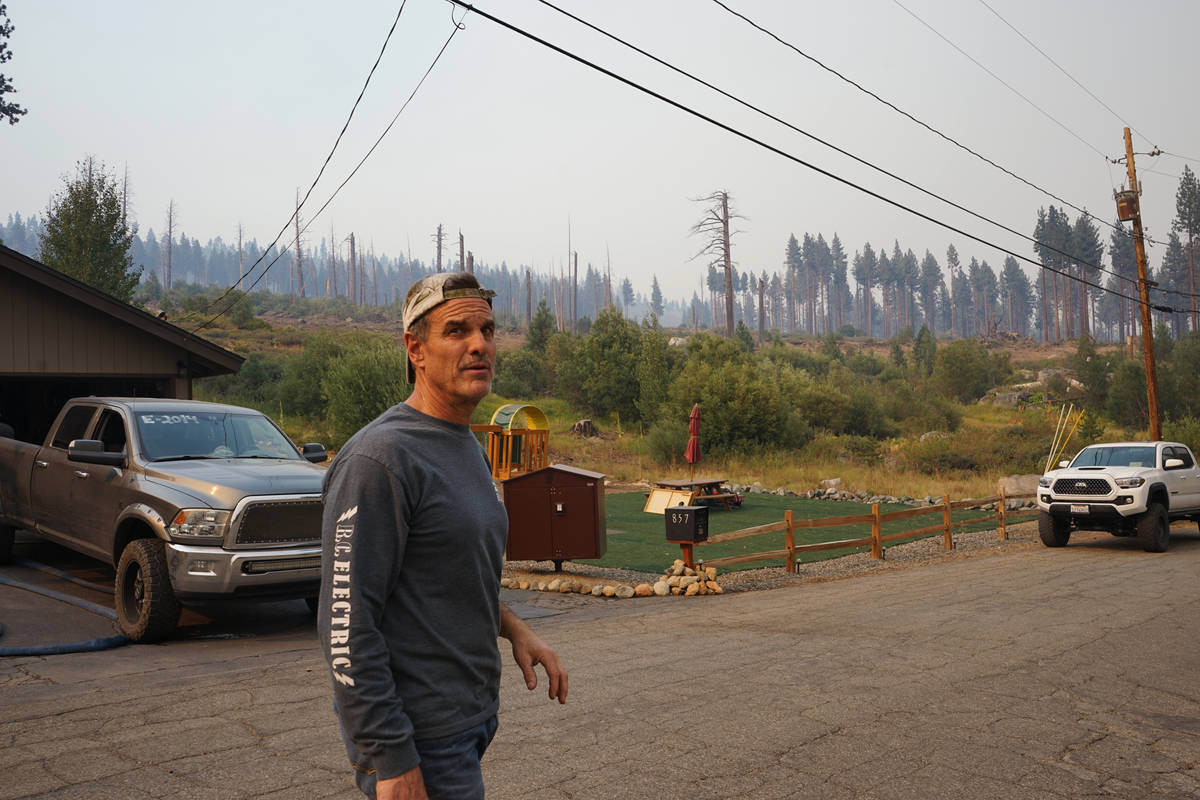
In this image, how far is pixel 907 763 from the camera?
4887 millimetres

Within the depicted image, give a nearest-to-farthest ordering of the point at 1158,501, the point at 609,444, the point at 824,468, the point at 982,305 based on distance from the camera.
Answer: the point at 1158,501, the point at 824,468, the point at 609,444, the point at 982,305

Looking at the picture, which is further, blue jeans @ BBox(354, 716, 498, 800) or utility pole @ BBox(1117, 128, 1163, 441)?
utility pole @ BBox(1117, 128, 1163, 441)

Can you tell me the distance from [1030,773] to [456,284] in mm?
4201

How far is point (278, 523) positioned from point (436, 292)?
619cm

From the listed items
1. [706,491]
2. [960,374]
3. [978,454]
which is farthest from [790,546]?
[960,374]

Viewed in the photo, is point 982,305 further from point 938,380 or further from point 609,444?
point 609,444

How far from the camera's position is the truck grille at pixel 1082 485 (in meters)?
16.0

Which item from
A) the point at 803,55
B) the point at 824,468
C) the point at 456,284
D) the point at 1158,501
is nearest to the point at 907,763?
the point at 456,284

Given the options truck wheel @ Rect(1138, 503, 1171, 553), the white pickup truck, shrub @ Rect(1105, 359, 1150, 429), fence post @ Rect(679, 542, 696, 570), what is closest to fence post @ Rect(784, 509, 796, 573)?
fence post @ Rect(679, 542, 696, 570)

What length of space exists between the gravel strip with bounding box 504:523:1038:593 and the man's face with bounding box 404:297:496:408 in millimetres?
10085

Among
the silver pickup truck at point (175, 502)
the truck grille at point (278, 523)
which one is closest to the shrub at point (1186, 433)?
the silver pickup truck at point (175, 502)

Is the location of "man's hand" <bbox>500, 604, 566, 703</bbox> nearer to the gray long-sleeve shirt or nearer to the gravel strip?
the gray long-sleeve shirt

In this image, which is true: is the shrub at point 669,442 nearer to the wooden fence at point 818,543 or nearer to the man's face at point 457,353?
the wooden fence at point 818,543

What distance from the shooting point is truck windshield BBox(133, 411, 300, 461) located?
356 inches
